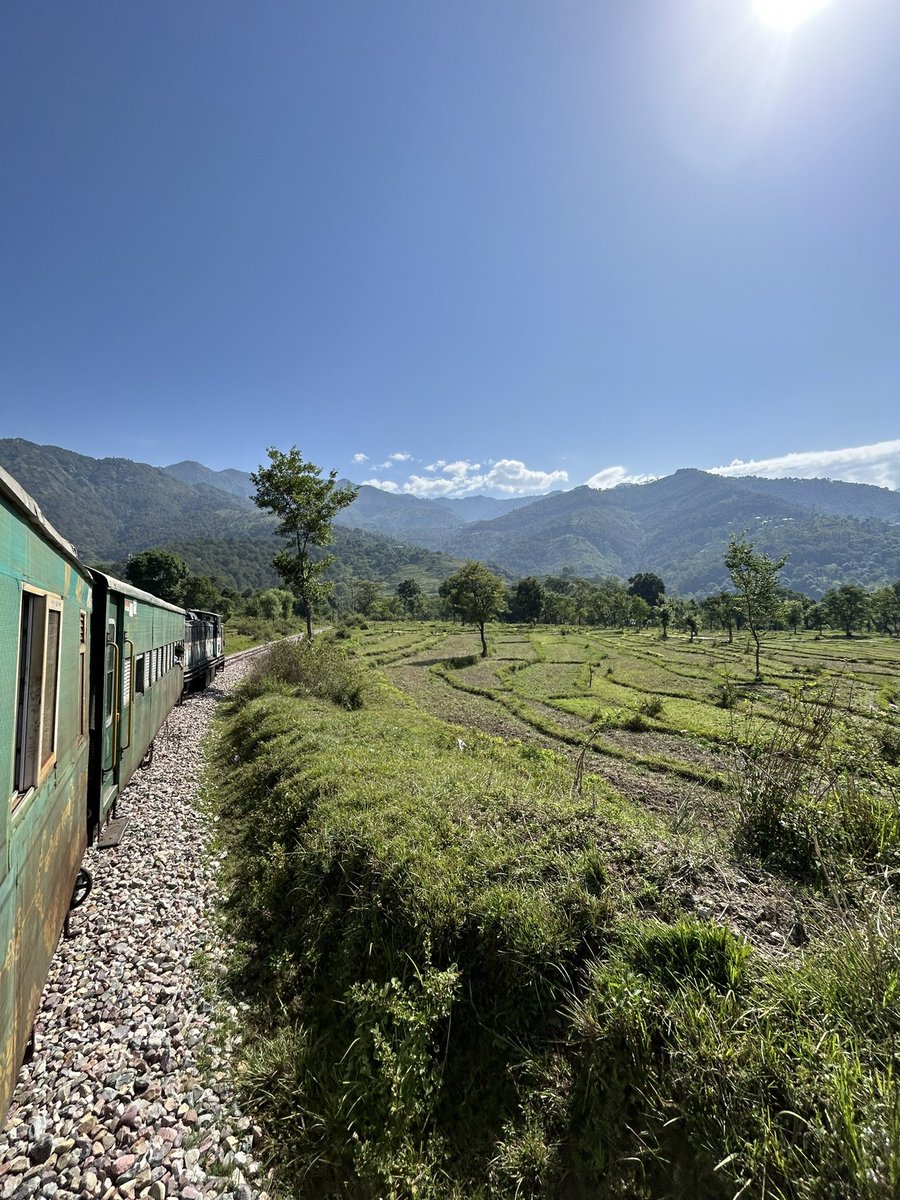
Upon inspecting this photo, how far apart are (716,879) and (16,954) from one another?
240 inches

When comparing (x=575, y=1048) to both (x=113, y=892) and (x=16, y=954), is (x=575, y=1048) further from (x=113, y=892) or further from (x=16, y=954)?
(x=113, y=892)

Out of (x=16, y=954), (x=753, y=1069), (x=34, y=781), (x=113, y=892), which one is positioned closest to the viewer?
(x=753, y=1069)

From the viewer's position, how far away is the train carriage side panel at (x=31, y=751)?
3033 mm

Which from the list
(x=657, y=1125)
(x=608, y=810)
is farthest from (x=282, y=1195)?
(x=608, y=810)

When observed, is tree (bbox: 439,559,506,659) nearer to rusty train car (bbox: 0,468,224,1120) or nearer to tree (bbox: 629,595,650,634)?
rusty train car (bbox: 0,468,224,1120)

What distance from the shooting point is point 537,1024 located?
13.7ft

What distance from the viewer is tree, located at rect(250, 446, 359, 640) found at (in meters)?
29.2

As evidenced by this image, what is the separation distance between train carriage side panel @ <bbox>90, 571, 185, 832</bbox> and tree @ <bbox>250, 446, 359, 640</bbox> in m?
18.4

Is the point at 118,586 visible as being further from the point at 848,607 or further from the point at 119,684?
the point at 848,607

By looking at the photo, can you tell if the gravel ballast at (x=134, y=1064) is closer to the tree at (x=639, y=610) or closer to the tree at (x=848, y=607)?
the tree at (x=639, y=610)

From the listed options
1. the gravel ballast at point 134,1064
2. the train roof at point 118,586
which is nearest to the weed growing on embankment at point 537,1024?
the gravel ballast at point 134,1064

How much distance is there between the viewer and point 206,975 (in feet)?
17.8

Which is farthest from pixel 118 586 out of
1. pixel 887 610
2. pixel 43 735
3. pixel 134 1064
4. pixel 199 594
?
pixel 887 610

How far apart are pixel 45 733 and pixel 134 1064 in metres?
3.18
